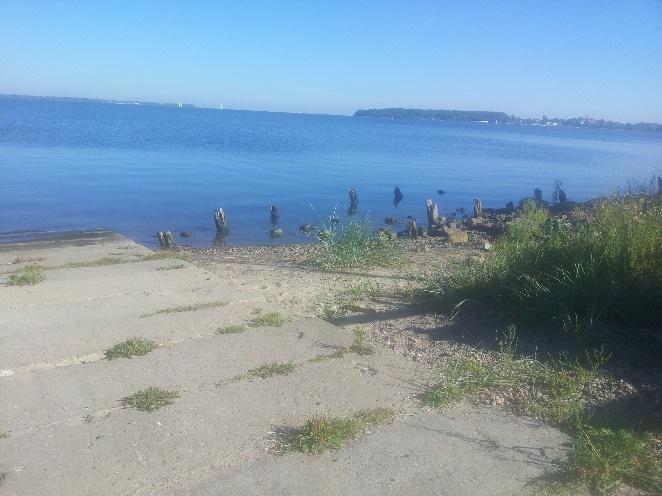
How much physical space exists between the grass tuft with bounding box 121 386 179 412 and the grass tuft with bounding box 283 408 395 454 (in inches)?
40.2

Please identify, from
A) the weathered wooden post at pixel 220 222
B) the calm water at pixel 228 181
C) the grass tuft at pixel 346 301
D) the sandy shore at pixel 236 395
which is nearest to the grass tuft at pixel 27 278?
the sandy shore at pixel 236 395

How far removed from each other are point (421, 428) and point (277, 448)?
1003 mm

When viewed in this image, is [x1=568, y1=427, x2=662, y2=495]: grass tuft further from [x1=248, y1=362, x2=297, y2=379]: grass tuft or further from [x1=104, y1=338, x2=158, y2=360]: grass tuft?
[x1=104, y1=338, x2=158, y2=360]: grass tuft

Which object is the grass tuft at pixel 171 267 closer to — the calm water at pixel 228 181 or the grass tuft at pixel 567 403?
the grass tuft at pixel 567 403

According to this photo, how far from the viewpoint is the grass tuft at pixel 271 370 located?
5082mm

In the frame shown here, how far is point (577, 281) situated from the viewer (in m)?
6.10

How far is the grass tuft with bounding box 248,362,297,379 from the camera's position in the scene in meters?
5.08

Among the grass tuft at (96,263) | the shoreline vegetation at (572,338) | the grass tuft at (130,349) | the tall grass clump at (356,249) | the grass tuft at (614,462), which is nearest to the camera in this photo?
the grass tuft at (614,462)

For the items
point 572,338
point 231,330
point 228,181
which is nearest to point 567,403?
point 572,338

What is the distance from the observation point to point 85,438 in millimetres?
4047

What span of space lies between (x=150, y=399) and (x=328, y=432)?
1.37 meters

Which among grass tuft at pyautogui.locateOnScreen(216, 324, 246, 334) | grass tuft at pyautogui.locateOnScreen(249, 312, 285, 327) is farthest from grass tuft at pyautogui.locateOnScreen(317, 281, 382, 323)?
grass tuft at pyautogui.locateOnScreen(216, 324, 246, 334)

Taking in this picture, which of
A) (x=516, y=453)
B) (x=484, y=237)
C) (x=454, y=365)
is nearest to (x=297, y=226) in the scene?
(x=484, y=237)

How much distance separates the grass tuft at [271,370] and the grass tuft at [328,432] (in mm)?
894
